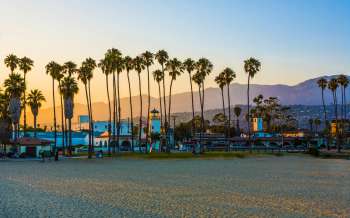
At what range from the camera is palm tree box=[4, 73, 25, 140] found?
82312 mm

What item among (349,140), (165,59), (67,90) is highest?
(165,59)

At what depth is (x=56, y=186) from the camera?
1118 inches

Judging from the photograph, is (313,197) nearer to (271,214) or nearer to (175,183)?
(271,214)

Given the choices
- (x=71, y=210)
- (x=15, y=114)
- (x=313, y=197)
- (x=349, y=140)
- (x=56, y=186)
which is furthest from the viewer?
(x=349, y=140)

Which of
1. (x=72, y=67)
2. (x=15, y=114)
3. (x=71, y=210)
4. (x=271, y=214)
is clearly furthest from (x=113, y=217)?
(x=72, y=67)

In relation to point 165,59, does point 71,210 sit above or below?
below

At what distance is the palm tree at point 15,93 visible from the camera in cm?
8231

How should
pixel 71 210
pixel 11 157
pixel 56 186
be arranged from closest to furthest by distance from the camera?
pixel 71 210, pixel 56 186, pixel 11 157

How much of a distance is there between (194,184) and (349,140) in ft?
467

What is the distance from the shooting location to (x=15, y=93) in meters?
85.6

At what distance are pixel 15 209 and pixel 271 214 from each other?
30.8 ft

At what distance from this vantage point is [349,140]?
525 ft

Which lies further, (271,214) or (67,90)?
(67,90)

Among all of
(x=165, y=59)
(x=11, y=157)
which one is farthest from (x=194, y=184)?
(x=165, y=59)
